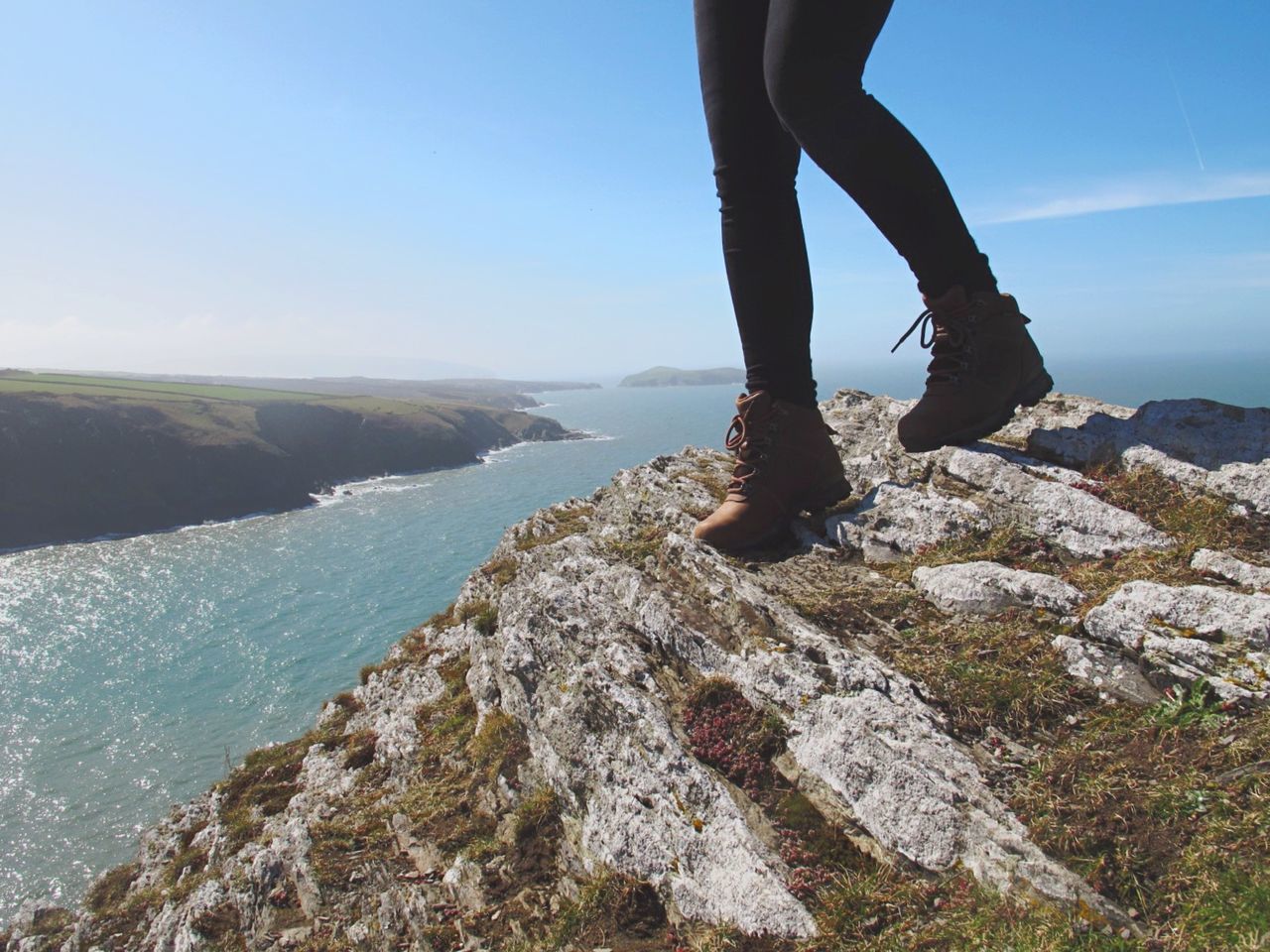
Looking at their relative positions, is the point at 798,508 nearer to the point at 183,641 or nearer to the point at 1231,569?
→ the point at 1231,569

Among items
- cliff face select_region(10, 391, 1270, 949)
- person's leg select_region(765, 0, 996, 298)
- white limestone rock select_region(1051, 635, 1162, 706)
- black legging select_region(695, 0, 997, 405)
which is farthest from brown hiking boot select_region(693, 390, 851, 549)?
white limestone rock select_region(1051, 635, 1162, 706)

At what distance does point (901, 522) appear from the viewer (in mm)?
5609

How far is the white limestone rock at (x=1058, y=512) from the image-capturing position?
4680 millimetres

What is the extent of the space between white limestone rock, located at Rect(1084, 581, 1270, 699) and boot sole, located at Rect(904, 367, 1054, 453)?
1.60 meters

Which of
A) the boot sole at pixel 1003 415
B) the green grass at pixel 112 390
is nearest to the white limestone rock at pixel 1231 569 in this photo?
the boot sole at pixel 1003 415

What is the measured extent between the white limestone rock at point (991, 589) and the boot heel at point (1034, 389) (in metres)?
1.33

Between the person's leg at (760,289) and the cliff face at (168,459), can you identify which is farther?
the cliff face at (168,459)

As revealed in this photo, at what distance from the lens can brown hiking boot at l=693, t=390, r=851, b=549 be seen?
4.98 meters

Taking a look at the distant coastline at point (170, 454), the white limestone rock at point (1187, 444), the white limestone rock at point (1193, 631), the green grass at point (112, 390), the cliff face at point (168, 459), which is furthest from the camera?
the green grass at point (112, 390)

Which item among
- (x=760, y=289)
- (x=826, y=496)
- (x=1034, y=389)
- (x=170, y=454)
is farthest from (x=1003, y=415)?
(x=170, y=454)

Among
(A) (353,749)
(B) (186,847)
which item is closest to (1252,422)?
(A) (353,749)

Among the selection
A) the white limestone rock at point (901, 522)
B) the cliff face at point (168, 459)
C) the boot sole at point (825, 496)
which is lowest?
the cliff face at point (168, 459)

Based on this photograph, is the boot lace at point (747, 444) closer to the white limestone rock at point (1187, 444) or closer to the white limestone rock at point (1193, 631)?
the white limestone rock at point (1193, 631)

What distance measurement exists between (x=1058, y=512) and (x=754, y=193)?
10.7ft
